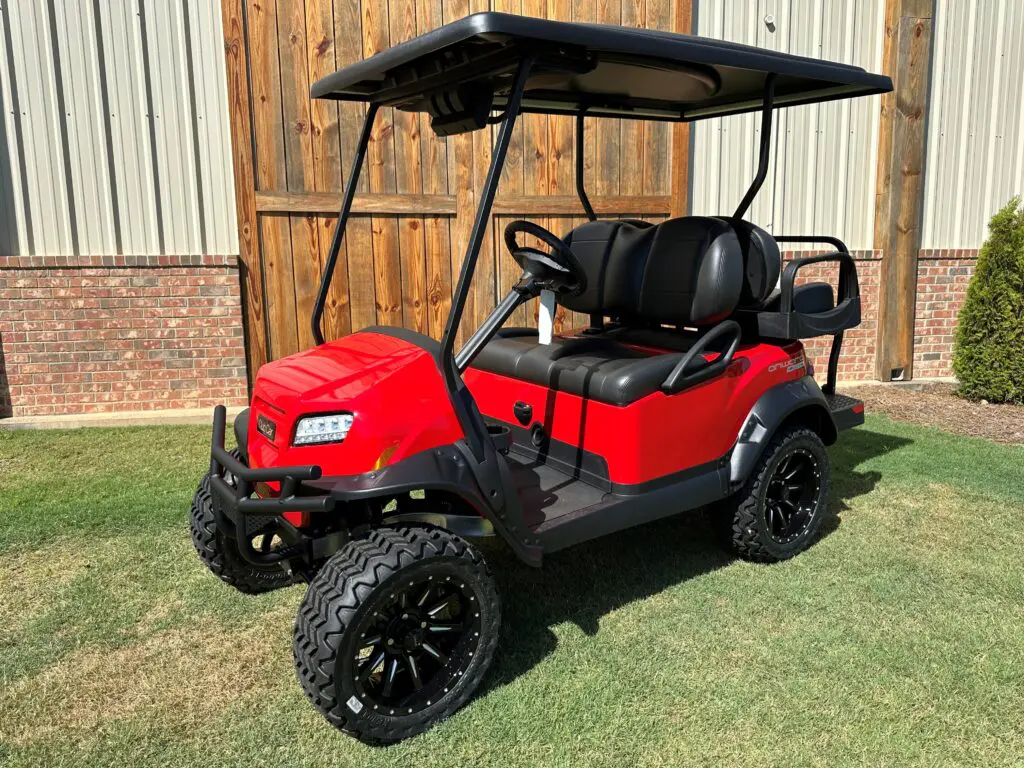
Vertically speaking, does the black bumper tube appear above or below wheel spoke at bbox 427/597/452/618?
above

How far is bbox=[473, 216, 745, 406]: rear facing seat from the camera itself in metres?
3.05

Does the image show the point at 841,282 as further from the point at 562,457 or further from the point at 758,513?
the point at 562,457

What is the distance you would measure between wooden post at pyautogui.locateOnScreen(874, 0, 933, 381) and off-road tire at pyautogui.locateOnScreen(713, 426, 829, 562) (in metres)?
4.15

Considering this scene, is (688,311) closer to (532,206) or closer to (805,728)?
(805,728)

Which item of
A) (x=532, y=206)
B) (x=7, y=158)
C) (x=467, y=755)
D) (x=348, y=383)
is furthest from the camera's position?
(x=532, y=206)

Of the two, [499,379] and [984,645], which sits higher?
[499,379]

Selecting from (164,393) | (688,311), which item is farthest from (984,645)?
(164,393)

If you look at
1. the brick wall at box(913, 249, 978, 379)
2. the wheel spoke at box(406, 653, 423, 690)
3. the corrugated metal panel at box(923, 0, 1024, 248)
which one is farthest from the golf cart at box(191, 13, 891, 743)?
the corrugated metal panel at box(923, 0, 1024, 248)

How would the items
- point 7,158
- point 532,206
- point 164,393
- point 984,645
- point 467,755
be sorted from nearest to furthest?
point 467,755 → point 984,645 → point 7,158 → point 164,393 → point 532,206

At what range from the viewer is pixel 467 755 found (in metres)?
2.23

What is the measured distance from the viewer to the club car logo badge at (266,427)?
256cm

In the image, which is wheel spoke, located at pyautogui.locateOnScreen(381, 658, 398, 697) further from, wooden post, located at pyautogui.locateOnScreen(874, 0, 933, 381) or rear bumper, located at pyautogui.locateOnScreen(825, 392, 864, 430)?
wooden post, located at pyautogui.locateOnScreen(874, 0, 933, 381)

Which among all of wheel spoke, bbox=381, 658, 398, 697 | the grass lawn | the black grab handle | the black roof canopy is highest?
the black roof canopy

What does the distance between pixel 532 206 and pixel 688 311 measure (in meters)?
3.08
